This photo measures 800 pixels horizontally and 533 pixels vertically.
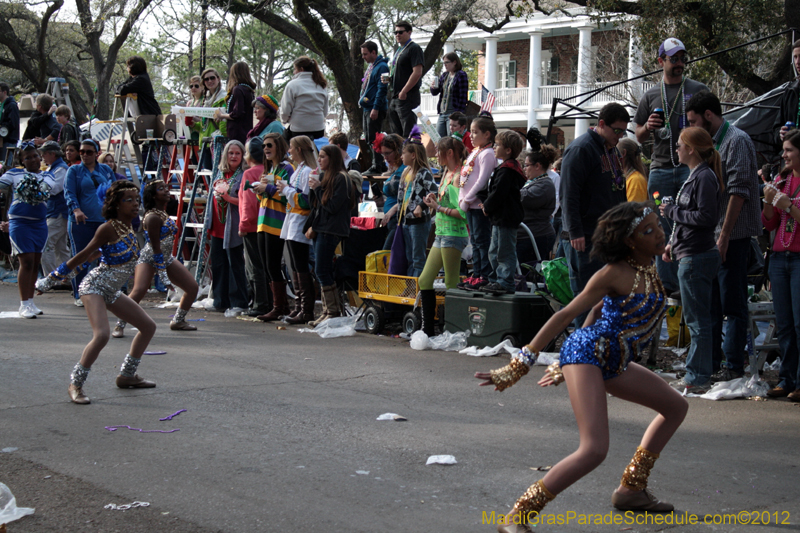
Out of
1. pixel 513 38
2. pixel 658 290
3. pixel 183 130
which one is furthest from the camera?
pixel 513 38

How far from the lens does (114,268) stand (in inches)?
282

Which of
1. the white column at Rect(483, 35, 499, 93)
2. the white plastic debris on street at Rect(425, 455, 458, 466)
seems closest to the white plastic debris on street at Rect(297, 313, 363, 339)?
the white plastic debris on street at Rect(425, 455, 458, 466)

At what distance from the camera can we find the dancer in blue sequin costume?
12.9 ft

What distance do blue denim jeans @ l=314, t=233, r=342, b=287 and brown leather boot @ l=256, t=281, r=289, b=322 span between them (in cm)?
97

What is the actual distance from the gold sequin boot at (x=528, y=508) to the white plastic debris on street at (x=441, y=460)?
124 centimetres

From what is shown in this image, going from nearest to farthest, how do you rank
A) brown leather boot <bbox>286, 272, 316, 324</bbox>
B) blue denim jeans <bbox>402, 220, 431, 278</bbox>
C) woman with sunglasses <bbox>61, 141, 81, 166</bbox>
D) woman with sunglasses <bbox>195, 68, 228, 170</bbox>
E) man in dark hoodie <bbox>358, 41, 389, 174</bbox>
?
1. blue denim jeans <bbox>402, 220, 431, 278</bbox>
2. brown leather boot <bbox>286, 272, 316, 324</bbox>
3. woman with sunglasses <bbox>61, 141, 81, 166</bbox>
4. woman with sunglasses <bbox>195, 68, 228, 170</bbox>
5. man in dark hoodie <bbox>358, 41, 389, 174</bbox>

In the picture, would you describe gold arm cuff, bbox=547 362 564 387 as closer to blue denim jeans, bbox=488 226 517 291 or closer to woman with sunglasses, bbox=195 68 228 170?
blue denim jeans, bbox=488 226 517 291

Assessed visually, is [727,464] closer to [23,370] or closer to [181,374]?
[181,374]

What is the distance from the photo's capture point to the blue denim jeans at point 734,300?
7282 millimetres

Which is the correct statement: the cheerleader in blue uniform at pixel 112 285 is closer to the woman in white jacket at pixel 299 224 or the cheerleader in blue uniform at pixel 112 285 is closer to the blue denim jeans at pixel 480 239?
the woman in white jacket at pixel 299 224

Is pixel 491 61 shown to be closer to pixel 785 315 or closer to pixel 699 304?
pixel 785 315

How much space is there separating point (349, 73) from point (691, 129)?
15.1 m

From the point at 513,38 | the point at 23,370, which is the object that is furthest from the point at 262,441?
the point at 513,38

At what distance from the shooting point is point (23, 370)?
7.96 metres
